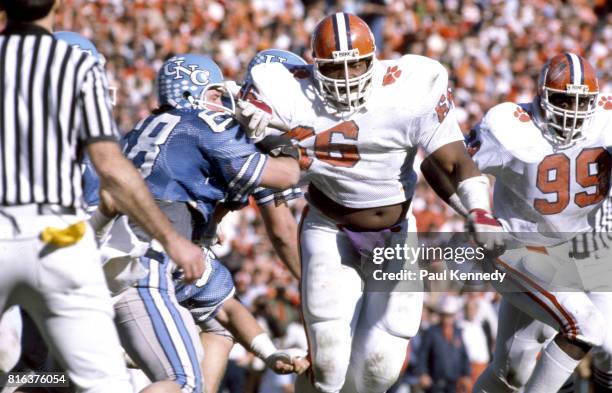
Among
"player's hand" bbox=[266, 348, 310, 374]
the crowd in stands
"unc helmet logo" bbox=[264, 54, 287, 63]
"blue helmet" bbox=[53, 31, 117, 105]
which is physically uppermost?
"blue helmet" bbox=[53, 31, 117, 105]

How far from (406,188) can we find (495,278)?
0.74 meters

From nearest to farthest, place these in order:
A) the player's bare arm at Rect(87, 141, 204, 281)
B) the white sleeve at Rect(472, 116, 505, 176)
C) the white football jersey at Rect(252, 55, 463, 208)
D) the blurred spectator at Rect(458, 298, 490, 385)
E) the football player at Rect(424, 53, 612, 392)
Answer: the player's bare arm at Rect(87, 141, 204, 281), the white football jersey at Rect(252, 55, 463, 208), the football player at Rect(424, 53, 612, 392), the white sleeve at Rect(472, 116, 505, 176), the blurred spectator at Rect(458, 298, 490, 385)

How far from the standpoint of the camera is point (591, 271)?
19.0 ft

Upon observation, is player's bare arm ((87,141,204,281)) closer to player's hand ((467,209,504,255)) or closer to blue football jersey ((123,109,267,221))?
blue football jersey ((123,109,267,221))

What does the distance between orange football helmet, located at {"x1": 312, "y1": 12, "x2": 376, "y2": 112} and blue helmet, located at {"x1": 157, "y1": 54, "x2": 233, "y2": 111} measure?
467 millimetres

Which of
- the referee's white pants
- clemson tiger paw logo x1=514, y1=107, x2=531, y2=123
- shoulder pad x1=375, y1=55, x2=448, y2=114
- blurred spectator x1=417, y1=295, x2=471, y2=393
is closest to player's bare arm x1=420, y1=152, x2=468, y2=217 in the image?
shoulder pad x1=375, y1=55, x2=448, y2=114

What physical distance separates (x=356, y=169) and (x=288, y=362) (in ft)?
3.07

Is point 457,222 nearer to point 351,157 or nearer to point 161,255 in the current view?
point 351,157

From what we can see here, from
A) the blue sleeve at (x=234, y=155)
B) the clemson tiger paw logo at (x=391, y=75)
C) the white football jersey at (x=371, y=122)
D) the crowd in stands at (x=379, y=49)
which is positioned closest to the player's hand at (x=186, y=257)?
the blue sleeve at (x=234, y=155)

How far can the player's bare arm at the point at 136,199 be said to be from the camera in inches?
139

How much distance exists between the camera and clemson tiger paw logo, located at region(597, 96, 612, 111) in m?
5.80

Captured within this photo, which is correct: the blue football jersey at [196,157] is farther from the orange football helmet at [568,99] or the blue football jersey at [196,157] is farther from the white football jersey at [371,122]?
the orange football helmet at [568,99]

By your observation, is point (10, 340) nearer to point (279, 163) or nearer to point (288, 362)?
point (288, 362)

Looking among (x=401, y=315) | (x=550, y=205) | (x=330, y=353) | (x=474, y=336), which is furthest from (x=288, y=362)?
(x=474, y=336)
